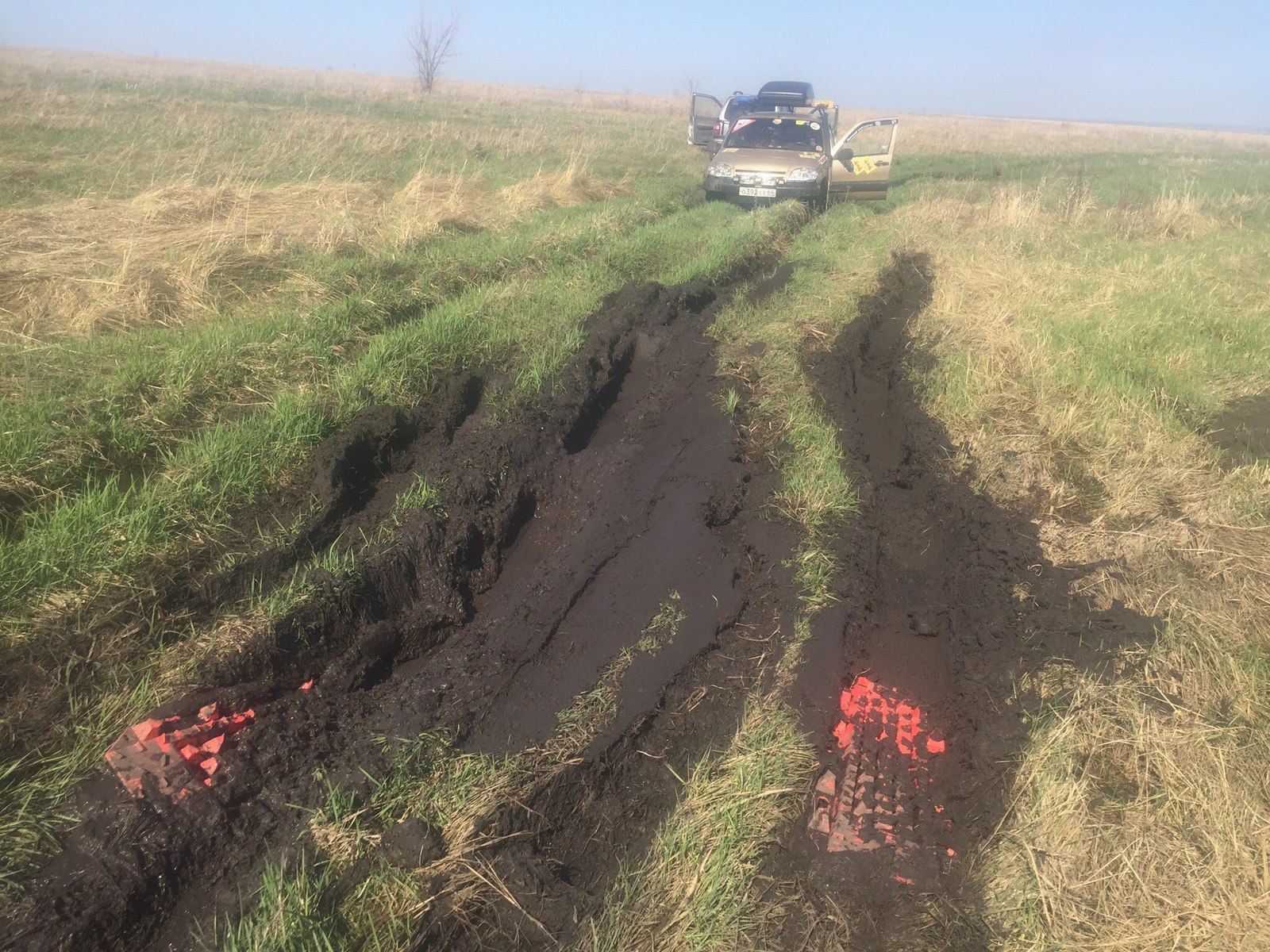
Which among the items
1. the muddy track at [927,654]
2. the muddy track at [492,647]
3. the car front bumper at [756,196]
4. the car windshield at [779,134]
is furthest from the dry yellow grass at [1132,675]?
the car windshield at [779,134]

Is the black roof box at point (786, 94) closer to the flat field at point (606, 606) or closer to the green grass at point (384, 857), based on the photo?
the flat field at point (606, 606)

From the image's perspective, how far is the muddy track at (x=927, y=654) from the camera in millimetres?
2545

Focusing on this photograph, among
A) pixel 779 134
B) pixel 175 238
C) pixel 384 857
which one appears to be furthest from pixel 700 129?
pixel 384 857

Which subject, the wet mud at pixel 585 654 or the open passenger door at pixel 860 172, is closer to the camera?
the wet mud at pixel 585 654

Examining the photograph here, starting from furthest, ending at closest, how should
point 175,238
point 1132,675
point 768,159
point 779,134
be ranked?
point 779,134 → point 768,159 → point 175,238 → point 1132,675

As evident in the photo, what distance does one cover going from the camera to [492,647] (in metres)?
3.42

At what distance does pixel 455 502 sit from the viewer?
4191 mm

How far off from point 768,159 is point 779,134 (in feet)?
4.23

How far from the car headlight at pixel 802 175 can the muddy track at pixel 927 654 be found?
878cm

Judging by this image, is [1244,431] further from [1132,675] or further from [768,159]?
[768,159]

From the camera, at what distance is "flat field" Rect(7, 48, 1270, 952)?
7.88ft

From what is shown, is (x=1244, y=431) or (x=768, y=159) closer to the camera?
(x=1244, y=431)

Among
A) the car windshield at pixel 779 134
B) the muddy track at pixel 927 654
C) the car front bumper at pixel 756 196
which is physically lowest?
the muddy track at pixel 927 654

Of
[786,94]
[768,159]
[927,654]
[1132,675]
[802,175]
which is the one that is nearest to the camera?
[1132,675]
